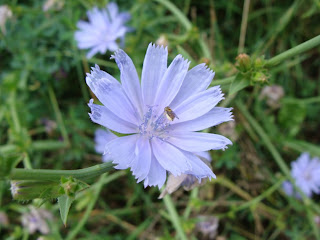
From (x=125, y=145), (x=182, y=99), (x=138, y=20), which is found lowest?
(x=125, y=145)

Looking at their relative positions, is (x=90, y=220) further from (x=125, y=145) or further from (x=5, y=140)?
(x=125, y=145)

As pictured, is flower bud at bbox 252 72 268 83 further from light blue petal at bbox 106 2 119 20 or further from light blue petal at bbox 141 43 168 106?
light blue petal at bbox 106 2 119 20

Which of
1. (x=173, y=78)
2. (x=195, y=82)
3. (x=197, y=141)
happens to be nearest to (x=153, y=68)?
(x=173, y=78)

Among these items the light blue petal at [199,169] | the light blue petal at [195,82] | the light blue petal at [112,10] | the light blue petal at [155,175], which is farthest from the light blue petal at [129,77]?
the light blue petal at [112,10]

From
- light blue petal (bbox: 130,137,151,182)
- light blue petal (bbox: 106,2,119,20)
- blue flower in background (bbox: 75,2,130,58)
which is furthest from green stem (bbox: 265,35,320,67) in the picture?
light blue petal (bbox: 106,2,119,20)

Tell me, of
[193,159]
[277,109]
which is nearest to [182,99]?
[193,159]

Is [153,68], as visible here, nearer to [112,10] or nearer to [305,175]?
[112,10]

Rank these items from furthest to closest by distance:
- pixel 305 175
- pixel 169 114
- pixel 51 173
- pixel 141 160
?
pixel 305 175, pixel 169 114, pixel 141 160, pixel 51 173
